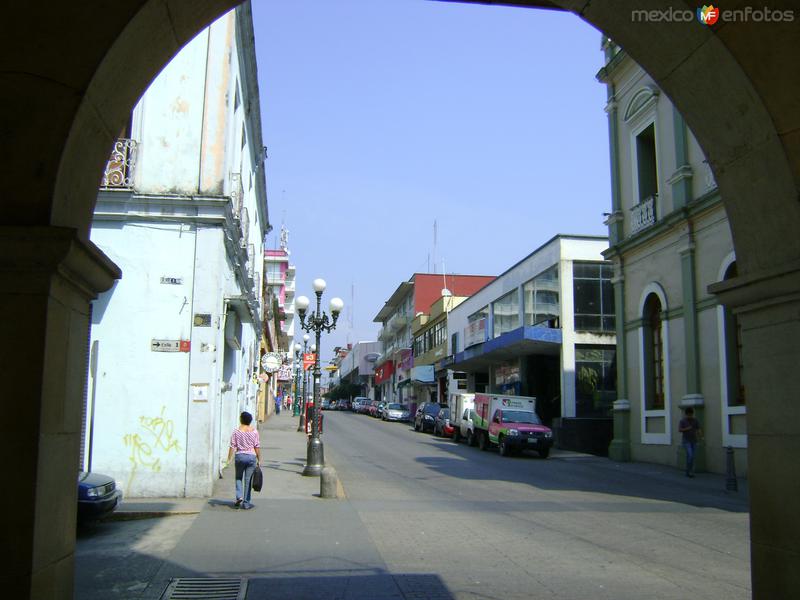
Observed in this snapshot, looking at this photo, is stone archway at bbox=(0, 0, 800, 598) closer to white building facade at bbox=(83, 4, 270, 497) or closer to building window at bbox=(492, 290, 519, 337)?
white building facade at bbox=(83, 4, 270, 497)

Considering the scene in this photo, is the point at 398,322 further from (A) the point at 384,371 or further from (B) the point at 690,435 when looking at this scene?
(B) the point at 690,435

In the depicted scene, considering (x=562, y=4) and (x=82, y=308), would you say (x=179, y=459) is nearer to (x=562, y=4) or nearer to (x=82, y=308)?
(x=82, y=308)

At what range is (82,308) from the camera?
480cm

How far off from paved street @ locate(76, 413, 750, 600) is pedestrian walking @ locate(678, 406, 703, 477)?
1.00 meters

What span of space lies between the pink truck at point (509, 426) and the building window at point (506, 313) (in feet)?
31.7

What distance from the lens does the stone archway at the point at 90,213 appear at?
13.7ft

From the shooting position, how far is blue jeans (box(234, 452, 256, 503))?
Answer: 1262cm

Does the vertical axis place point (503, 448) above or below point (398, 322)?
below

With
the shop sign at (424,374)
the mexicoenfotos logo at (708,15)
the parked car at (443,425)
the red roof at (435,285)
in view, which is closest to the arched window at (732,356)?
the mexicoenfotos logo at (708,15)

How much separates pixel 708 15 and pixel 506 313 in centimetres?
3659

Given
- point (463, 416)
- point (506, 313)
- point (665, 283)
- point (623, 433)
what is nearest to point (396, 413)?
point (506, 313)

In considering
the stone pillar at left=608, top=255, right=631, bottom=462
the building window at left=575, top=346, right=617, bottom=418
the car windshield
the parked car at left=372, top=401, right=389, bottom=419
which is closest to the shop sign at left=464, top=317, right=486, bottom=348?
the building window at left=575, top=346, right=617, bottom=418

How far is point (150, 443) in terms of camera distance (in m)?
13.5

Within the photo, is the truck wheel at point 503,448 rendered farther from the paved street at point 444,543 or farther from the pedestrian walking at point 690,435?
the paved street at point 444,543
